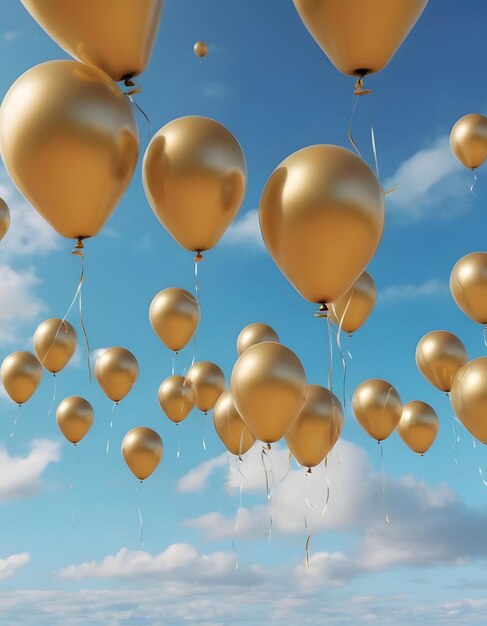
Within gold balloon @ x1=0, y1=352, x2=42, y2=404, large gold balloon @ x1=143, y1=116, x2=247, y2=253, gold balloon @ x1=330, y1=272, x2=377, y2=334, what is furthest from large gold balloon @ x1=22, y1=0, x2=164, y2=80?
gold balloon @ x1=0, y1=352, x2=42, y2=404

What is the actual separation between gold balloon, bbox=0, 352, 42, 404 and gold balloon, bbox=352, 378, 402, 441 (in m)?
3.79

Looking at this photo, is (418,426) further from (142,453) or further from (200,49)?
(200,49)

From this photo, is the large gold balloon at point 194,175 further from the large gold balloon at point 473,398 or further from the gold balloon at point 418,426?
the gold balloon at point 418,426

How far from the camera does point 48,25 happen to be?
11.0ft

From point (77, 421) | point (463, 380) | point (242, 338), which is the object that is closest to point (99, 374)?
point (77, 421)

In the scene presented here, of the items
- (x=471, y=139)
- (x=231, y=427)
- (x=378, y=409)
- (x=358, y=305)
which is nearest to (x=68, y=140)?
(x=358, y=305)

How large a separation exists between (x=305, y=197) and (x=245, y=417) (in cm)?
173

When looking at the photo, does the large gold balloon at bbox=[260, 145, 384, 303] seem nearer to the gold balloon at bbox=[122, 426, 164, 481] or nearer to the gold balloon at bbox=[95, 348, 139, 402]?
the gold balloon at bbox=[95, 348, 139, 402]

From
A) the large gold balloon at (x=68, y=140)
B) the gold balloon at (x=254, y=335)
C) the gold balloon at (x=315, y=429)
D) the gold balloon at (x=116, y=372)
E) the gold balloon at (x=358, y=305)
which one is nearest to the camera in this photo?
the large gold balloon at (x=68, y=140)

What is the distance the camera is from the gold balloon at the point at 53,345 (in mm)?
7895

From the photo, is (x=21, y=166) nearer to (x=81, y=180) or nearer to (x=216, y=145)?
(x=81, y=180)

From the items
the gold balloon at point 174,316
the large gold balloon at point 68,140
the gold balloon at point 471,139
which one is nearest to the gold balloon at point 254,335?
the gold balloon at point 174,316

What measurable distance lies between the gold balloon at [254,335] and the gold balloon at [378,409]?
3.52 ft

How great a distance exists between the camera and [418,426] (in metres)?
7.38
